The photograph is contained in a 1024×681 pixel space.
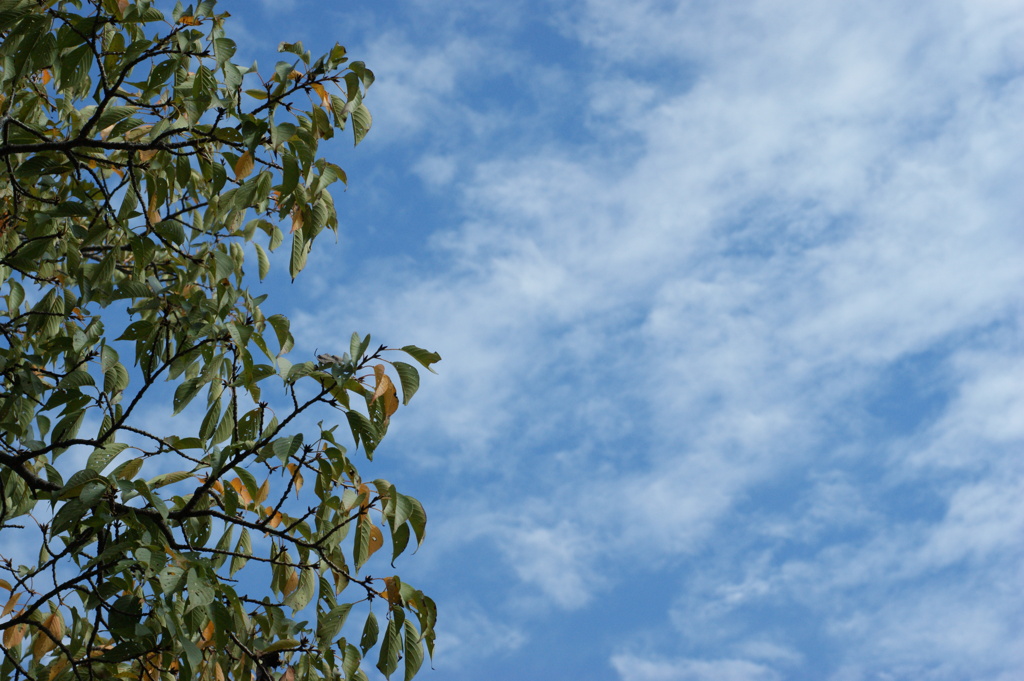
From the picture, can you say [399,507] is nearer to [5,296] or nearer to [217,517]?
[217,517]

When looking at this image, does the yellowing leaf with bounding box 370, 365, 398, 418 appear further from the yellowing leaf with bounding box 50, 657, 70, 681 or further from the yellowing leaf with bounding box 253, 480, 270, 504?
the yellowing leaf with bounding box 50, 657, 70, 681

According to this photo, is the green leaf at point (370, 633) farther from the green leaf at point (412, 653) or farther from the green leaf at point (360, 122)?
the green leaf at point (360, 122)

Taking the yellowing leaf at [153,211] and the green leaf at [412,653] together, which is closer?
the green leaf at [412,653]

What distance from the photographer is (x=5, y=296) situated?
4070 millimetres

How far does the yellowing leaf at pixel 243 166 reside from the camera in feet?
9.34

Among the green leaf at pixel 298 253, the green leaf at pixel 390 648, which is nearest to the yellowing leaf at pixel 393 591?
the green leaf at pixel 390 648

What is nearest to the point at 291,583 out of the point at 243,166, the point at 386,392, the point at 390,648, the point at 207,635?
the point at 207,635

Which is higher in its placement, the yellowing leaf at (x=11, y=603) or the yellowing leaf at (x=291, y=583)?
the yellowing leaf at (x=11, y=603)

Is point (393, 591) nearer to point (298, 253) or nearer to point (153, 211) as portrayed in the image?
point (298, 253)

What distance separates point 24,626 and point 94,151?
198cm

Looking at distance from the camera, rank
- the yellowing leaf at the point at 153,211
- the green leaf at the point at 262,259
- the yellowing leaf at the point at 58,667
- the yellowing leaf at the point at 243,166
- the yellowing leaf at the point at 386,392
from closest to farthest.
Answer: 1. the yellowing leaf at the point at 386,392
2. the yellowing leaf at the point at 58,667
3. the yellowing leaf at the point at 243,166
4. the yellowing leaf at the point at 153,211
5. the green leaf at the point at 262,259

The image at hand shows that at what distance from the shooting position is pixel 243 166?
286 cm

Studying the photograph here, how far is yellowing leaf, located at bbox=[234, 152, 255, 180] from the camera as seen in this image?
2848mm

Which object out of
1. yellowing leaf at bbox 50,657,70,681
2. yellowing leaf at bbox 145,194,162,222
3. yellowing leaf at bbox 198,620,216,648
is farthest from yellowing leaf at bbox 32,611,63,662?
yellowing leaf at bbox 145,194,162,222
